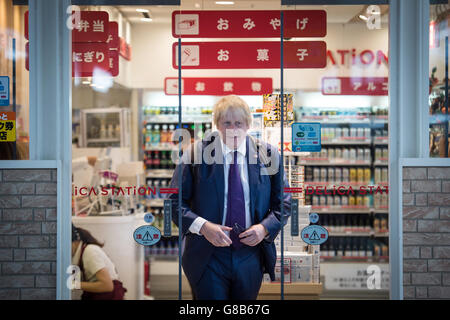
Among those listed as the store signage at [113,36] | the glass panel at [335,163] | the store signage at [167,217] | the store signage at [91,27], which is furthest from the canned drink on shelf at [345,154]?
the store signage at [91,27]

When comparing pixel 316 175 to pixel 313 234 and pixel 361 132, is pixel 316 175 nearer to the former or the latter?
pixel 313 234

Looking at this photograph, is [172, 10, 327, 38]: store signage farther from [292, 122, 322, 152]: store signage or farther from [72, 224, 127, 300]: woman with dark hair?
[72, 224, 127, 300]: woman with dark hair

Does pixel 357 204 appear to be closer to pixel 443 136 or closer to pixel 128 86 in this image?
pixel 443 136

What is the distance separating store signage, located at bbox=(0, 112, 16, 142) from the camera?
3.91 meters

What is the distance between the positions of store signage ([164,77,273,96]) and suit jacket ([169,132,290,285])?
0.48 m

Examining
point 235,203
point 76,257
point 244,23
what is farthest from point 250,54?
point 76,257

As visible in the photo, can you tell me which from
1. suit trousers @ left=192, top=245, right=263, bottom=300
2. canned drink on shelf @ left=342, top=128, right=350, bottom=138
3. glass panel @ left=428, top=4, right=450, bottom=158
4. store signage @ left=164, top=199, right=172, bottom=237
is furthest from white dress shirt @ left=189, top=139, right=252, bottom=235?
canned drink on shelf @ left=342, top=128, right=350, bottom=138

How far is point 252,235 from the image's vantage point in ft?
11.3

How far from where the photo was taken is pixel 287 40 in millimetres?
4031

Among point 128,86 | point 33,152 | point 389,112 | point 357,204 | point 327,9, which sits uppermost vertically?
point 327,9

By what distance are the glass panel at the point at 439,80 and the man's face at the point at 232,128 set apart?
60.1 inches

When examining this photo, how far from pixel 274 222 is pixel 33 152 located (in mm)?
1930
